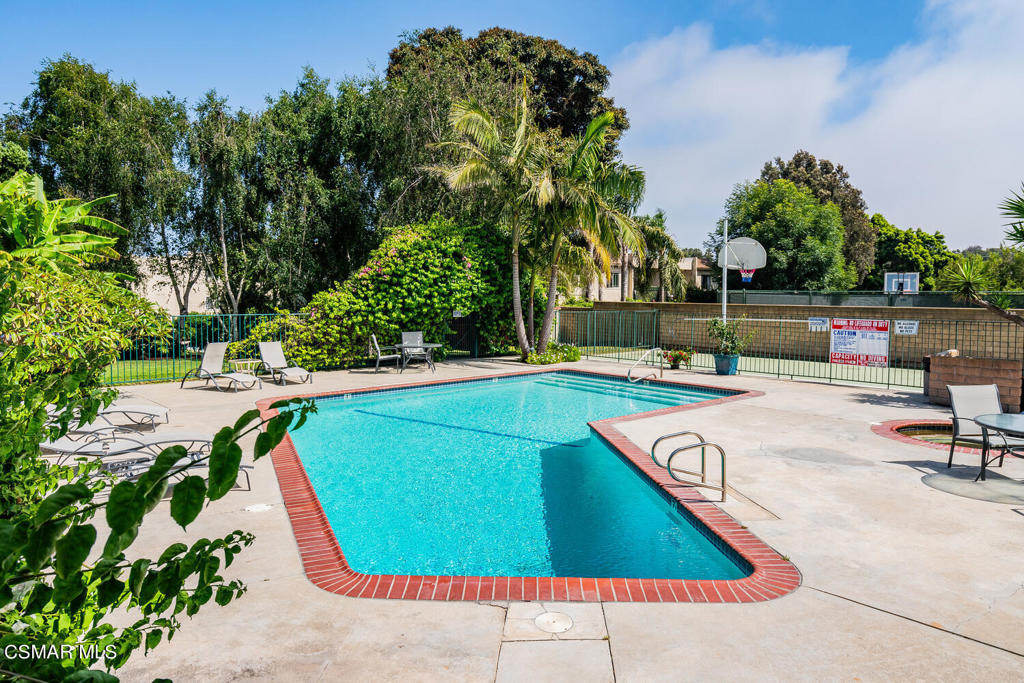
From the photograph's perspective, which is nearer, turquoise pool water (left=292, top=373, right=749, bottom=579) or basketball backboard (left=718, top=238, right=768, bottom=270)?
turquoise pool water (left=292, top=373, right=749, bottom=579)

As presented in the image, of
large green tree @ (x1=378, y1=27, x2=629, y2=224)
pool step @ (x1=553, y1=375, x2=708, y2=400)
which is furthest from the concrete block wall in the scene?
large green tree @ (x1=378, y1=27, x2=629, y2=224)

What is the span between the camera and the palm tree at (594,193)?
17.7m

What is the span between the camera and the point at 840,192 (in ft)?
146

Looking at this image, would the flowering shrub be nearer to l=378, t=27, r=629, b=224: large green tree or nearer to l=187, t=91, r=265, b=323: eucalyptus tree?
l=378, t=27, r=629, b=224: large green tree

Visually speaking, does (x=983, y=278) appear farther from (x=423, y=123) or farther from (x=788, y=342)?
(x=423, y=123)

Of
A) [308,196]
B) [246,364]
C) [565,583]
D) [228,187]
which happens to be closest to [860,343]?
[565,583]

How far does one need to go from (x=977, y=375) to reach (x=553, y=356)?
36.3 ft

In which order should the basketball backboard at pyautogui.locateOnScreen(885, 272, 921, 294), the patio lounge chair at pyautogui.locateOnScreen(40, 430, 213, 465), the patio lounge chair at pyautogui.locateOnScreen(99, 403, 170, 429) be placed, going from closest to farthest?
the patio lounge chair at pyautogui.locateOnScreen(40, 430, 213, 465) → the patio lounge chair at pyautogui.locateOnScreen(99, 403, 170, 429) → the basketball backboard at pyautogui.locateOnScreen(885, 272, 921, 294)

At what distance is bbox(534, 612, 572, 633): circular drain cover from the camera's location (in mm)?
3785

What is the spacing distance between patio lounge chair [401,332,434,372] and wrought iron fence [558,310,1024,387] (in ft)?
21.7

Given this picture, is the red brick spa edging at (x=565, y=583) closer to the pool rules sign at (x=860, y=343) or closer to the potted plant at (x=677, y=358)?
the pool rules sign at (x=860, y=343)

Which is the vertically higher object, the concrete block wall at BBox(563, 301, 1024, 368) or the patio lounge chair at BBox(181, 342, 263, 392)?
the concrete block wall at BBox(563, 301, 1024, 368)

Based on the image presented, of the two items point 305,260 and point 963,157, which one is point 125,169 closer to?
point 305,260

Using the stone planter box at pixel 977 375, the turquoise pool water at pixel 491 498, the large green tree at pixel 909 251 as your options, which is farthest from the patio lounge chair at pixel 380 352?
the large green tree at pixel 909 251
